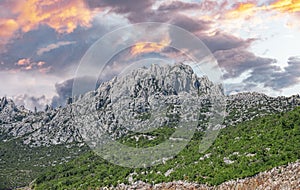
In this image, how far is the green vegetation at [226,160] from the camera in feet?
249

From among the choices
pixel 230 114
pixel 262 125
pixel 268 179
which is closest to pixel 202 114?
pixel 230 114

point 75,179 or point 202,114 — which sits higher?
point 202,114

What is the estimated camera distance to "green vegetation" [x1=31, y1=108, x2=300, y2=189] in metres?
75.9

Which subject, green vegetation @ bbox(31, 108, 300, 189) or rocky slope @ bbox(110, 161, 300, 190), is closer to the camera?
rocky slope @ bbox(110, 161, 300, 190)

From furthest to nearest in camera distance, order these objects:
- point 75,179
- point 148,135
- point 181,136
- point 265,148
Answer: point 148,135 < point 181,136 < point 75,179 < point 265,148

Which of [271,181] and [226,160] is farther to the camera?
[226,160]

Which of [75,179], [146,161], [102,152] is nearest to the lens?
[146,161]

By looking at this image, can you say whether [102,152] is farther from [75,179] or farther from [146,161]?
[146,161]

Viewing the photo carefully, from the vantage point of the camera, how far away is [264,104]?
197500 millimetres

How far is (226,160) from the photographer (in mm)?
88500

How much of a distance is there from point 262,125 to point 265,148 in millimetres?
21748

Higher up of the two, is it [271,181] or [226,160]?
[226,160]

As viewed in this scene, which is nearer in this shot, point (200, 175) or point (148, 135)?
point (200, 175)

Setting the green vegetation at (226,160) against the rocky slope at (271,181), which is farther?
the green vegetation at (226,160)
